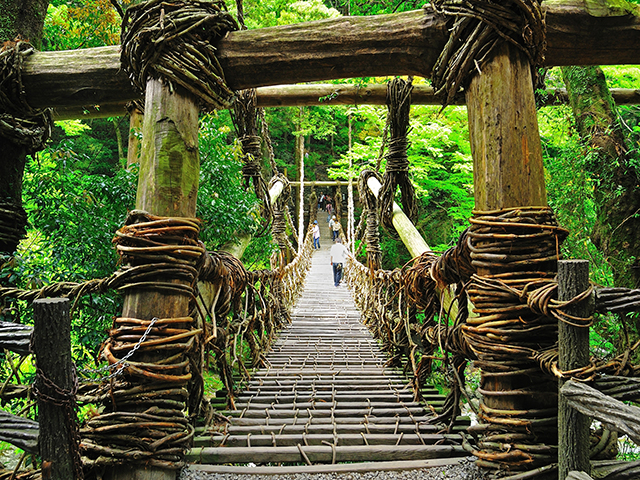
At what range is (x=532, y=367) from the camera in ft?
3.94

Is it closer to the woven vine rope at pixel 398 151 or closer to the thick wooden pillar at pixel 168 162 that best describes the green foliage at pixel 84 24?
the woven vine rope at pixel 398 151

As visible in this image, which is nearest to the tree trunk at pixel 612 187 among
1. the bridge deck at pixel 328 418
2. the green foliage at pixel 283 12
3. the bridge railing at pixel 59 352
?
the bridge deck at pixel 328 418

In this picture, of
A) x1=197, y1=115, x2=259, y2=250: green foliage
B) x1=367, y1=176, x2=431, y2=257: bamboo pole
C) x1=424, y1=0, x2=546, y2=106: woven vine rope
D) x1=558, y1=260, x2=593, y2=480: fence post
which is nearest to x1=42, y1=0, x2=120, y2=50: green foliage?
x1=197, y1=115, x2=259, y2=250: green foliage

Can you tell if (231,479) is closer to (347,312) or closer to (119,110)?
(119,110)

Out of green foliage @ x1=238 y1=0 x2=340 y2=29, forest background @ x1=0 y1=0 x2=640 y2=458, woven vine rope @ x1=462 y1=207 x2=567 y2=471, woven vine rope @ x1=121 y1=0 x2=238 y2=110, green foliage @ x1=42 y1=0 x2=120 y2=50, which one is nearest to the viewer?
woven vine rope @ x1=462 y1=207 x2=567 y2=471

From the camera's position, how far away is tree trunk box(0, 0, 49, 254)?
6.49 ft

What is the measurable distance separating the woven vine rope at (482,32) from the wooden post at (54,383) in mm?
1415

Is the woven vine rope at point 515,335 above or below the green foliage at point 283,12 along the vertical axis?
below

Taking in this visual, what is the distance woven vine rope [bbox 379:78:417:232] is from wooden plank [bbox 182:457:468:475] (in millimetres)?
2411

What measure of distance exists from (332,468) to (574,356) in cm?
88

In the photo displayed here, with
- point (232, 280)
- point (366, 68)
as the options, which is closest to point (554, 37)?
point (366, 68)

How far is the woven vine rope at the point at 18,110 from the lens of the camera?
175 centimetres

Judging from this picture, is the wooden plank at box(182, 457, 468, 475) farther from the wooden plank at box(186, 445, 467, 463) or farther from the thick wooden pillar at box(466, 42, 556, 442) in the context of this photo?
the thick wooden pillar at box(466, 42, 556, 442)

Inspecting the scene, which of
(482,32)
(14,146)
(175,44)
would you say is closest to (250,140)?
(14,146)
